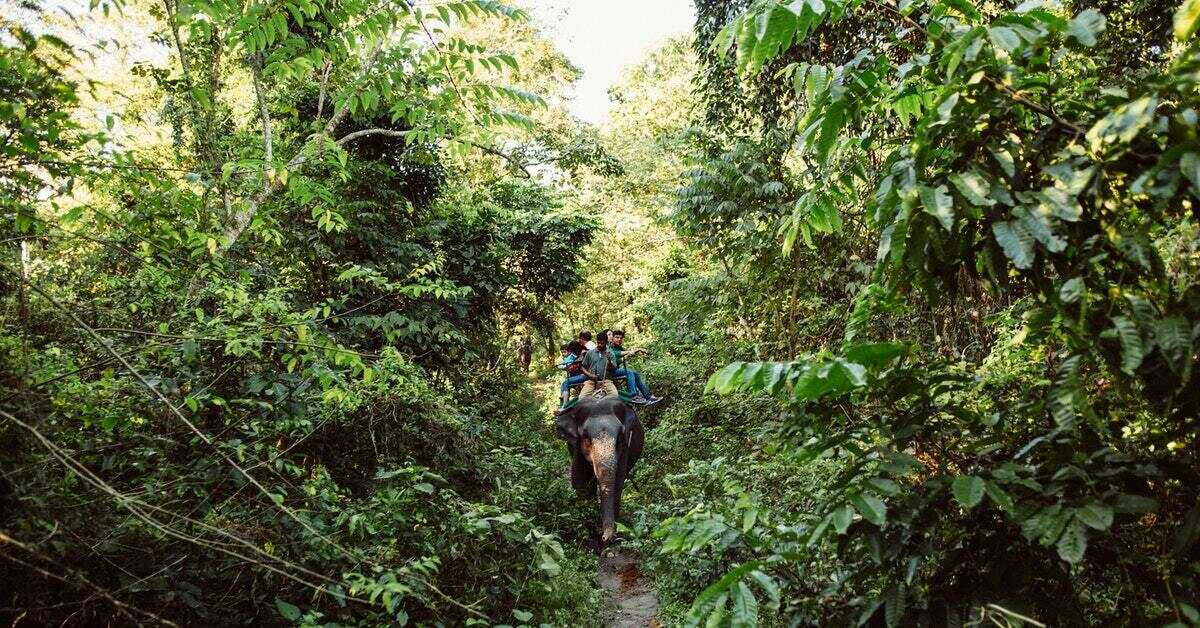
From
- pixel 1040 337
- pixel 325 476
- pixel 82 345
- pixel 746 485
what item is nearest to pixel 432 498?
pixel 325 476

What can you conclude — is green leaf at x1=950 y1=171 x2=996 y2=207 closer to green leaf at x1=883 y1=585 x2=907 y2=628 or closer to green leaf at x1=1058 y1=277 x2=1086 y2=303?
green leaf at x1=1058 y1=277 x2=1086 y2=303

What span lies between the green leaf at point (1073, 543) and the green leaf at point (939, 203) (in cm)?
81

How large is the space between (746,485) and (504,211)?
721cm

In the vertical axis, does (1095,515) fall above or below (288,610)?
above

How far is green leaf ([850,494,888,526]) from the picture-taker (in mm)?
1858

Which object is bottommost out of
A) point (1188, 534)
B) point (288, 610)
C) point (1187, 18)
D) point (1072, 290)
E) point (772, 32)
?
point (288, 610)

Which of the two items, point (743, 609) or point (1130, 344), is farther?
point (743, 609)

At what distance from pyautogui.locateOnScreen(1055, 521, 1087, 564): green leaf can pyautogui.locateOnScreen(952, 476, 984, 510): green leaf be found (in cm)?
20

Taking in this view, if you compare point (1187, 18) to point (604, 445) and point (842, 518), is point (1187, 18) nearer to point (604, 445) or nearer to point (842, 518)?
point (842, 518)

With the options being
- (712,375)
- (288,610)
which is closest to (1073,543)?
(712,375)

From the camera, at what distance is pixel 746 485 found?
6.31 m

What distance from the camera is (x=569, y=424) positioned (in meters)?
8.91

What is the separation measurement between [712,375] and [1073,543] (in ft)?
6.11

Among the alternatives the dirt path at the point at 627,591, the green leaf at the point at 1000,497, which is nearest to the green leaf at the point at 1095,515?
the green leaf at the point at 1000,497
